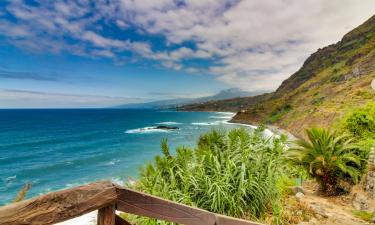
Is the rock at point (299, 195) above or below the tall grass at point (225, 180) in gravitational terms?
below

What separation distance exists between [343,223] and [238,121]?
80183 mm

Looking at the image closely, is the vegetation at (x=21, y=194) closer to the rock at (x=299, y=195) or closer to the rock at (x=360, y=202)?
the rock at (x=299, y=195)

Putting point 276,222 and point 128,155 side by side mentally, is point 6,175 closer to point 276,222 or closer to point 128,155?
point 128,155

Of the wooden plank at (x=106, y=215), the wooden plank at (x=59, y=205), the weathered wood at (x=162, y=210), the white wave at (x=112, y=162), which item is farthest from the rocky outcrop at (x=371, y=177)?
the white wave at (x=112, y=162)

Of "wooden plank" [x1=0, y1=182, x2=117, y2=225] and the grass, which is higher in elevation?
"wooden plank" [x1=0, y1=182, x2=117, y2=225]

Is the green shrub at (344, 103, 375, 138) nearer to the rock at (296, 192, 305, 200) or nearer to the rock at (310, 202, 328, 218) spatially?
the rock at (296, 192, 305, 200)

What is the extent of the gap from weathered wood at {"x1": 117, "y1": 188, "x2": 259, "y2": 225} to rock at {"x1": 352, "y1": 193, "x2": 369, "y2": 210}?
20.3ft

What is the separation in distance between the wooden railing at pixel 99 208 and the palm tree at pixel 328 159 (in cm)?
685

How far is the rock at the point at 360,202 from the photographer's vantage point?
6.79 metres

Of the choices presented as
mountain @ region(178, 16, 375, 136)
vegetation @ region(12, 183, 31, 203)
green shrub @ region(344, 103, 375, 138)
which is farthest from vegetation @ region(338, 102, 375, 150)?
vegetation @ region(12, 183, 31, 203)

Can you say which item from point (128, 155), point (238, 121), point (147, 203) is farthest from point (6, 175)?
point (238, 121)

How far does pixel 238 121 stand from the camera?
84.6 metres

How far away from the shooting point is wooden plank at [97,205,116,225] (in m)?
1.81

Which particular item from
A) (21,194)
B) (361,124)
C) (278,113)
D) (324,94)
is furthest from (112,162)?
(278,113)
